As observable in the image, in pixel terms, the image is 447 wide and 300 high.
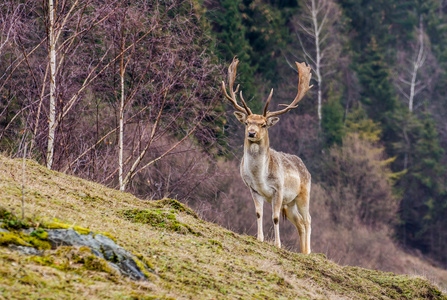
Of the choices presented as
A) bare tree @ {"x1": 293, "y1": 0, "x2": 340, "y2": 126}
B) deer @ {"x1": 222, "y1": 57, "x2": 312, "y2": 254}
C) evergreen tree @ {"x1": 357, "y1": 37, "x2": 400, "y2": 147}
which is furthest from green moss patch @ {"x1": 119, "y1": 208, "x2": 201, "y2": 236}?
evergreen tree @ {"x1": 357, "y1": 37, "x2": 400, "y2": 147}

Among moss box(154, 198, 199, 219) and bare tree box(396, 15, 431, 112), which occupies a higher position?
bare tree box(396, 15, 431, 112)

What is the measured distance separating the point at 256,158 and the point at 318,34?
46.0 metres

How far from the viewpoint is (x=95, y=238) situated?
6434 mm

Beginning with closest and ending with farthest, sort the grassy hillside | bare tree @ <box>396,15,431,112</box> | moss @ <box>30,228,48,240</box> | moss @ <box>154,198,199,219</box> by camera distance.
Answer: the grassy hillside
moss @ <box>30,228,48,240</box>
moss @ <box>154,198,199,219</box>
bare tree @ <box>396,15,431,112</box>

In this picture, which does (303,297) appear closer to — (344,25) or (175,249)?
(175,249)

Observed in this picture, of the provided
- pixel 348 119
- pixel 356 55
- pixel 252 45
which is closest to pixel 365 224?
pixel 348 119

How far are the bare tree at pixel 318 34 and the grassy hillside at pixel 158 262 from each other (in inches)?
1831

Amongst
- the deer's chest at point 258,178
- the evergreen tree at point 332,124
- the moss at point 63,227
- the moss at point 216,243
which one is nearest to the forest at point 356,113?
the evergreen tree at point 332,124

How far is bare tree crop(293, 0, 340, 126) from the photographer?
56.0 meters

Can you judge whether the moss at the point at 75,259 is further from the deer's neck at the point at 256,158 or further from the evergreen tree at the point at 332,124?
the evergreen tree at the point at 332,124

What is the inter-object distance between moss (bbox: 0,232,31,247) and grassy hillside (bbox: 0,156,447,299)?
0.23 ft

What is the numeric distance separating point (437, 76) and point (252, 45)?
26.9 meters

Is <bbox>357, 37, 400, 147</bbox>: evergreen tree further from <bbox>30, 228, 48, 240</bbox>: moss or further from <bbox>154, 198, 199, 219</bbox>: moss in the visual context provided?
<bbox>30, 228, 48, 240</bbox>: moss

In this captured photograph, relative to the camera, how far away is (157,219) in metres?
8.66
